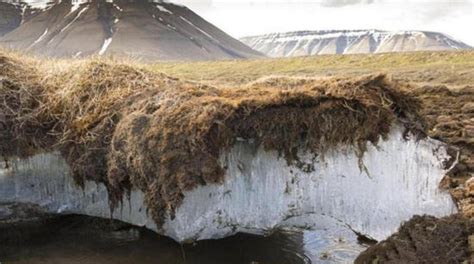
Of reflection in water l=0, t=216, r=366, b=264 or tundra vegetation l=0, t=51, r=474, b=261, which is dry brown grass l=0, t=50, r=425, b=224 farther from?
reflection in water l=0, t=216, r=366, b=264

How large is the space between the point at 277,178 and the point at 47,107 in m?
5.27

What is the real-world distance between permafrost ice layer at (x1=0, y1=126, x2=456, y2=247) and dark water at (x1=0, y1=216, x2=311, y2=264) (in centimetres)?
38

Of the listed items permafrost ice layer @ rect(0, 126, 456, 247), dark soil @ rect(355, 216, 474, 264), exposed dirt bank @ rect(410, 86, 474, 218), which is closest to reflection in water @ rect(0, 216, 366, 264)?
permafrost ice layer @ rect(0, 126, 456, 247)

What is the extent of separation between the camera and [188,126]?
9.82 meters

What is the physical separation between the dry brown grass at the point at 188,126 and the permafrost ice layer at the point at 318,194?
0.25 meters

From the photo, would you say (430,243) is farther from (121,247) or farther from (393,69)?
(393,69)

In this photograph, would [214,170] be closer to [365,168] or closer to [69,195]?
[365,168]

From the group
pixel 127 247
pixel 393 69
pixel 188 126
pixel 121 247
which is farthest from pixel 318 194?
pixel 393 69

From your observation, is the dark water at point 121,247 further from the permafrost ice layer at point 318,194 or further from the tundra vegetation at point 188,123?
the tundra vegetation at point 188,123

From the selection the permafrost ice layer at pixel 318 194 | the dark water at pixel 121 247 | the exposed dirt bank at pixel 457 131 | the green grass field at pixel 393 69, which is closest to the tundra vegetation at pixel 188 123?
the exposed dirt bank at pixel 457 131

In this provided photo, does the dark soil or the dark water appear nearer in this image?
the dark soil

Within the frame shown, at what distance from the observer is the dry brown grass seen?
9.66 meters

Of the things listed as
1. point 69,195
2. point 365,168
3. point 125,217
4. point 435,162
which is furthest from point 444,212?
point 69,195

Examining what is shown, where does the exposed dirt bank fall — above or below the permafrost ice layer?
above
